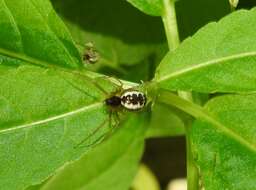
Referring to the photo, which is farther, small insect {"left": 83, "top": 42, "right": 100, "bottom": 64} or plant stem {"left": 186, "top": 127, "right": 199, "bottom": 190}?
small insect {"left": 83, "top": 42, "right": 100, "bottom": 64}

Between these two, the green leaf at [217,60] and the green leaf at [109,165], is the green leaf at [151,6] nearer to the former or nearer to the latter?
the green leaf at [217,60]

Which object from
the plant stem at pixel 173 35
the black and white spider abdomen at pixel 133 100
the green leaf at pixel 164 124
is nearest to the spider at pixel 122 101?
the black and white spider abdomen at pixel 133 100

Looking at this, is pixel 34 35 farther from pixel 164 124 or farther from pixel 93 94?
pixel 164 124

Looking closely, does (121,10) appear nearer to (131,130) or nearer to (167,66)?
(131,130)

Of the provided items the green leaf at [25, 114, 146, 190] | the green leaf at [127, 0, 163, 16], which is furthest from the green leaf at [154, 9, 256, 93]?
the green leaf at [25, 114, 146, 190]

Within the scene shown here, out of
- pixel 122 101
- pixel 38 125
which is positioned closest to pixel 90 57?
pixel 122 101

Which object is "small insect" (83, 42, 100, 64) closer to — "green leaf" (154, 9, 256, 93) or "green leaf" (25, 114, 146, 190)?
"green leaf" (25, 114, 146, 190)
